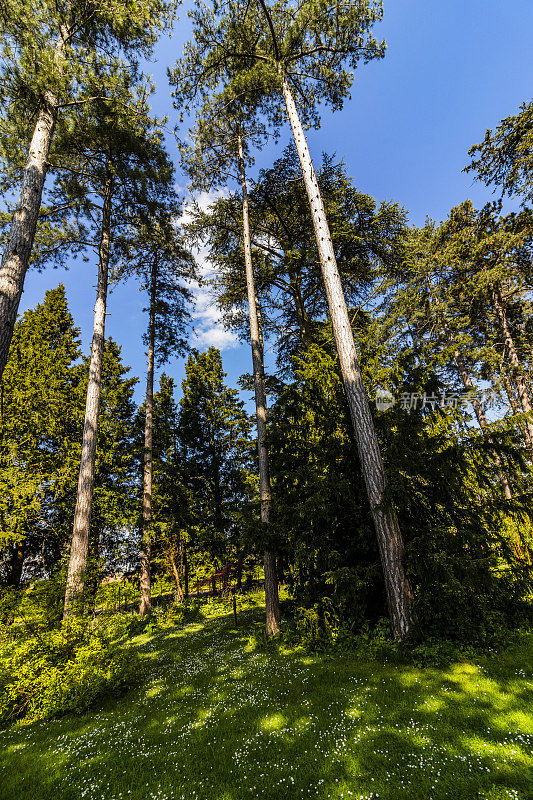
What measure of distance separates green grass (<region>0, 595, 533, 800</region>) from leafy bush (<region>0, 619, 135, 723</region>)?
0.94 ft

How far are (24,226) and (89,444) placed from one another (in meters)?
5.46

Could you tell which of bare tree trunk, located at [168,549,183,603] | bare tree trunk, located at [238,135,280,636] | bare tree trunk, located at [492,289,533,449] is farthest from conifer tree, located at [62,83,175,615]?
bare tree trunk, located at [492,289,533,449]

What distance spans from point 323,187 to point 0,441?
16277 mm

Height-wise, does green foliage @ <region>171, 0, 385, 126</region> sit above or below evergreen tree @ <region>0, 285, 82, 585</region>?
above

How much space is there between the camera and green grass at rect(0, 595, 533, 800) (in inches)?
118

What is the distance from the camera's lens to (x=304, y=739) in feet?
12.2

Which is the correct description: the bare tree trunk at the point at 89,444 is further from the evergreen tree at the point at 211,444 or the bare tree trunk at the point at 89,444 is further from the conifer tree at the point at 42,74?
the evergreen tree at the point at 211,444

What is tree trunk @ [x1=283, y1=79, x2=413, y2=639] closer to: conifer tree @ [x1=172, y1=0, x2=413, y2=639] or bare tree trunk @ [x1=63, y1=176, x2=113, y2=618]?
conifer tree @ [x1=172, y1=0, x2=413, y2=639]

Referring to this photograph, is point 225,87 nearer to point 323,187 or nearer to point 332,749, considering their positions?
point 323,187

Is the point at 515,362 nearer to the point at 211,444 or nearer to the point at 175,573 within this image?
the point at 211,444

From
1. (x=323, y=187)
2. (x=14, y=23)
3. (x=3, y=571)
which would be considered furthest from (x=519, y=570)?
(x=3, y=571)

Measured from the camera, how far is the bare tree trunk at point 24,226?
4.47 metres

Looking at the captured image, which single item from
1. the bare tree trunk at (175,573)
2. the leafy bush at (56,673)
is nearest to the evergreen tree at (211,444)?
the bare tree trunk at (175,573)
